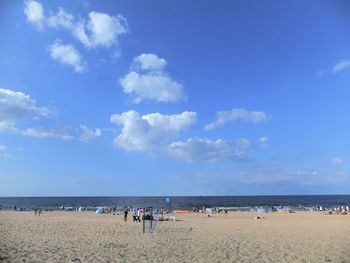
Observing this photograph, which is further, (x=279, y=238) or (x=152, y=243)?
(x=279, y=238)

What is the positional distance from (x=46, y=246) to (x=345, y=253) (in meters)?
11.5

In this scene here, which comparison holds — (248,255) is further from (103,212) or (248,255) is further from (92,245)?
(103,212)

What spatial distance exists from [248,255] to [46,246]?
7874mm

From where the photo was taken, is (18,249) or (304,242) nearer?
(18,249)

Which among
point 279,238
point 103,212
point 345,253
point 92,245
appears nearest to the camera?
point 345,253

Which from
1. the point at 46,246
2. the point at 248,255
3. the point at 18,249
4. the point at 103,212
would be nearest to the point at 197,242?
the point at 248,255

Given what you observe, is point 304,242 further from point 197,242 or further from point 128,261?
point 128,261

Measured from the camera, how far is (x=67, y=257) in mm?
12508

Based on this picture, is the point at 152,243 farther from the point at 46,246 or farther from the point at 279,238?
the point at 279,238

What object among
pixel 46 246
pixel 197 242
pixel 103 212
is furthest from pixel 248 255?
pixel 103 212

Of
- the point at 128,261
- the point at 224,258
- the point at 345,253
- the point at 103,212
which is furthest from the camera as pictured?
the point at 103,212

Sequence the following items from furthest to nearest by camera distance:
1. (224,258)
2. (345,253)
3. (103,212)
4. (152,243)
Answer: (103,212) < (152,243) < (345,253) < (224,258)

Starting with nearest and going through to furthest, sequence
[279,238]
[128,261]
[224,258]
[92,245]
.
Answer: [128,261]
[224,258]
[92,245]
[279,238]

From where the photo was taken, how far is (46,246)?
14.8 metres
